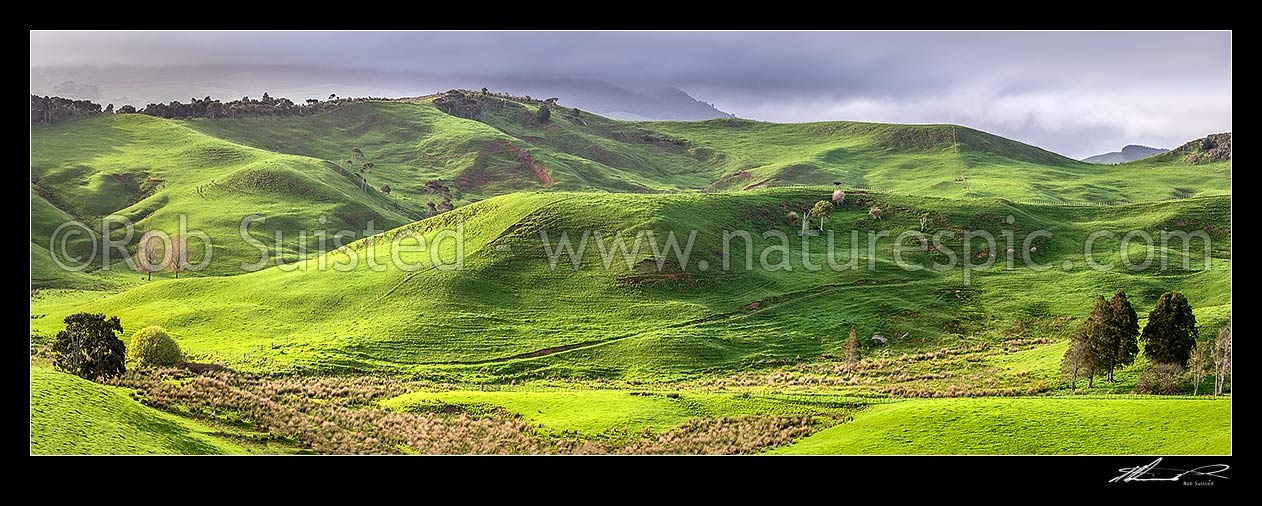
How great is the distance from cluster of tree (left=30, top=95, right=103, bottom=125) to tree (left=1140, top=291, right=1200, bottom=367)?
183 metres

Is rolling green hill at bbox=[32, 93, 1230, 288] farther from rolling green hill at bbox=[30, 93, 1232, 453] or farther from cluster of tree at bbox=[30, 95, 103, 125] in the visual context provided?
cluster of tree at bbox=[30, 95, 103, 125]

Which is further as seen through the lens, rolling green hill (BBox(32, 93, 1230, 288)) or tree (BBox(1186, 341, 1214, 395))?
rolling green hill (BBox(32, 93, 1230, 288))

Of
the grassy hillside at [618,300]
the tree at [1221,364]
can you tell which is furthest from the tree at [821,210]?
the tree at [1221,364]

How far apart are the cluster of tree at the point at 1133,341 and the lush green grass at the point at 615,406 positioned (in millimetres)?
12148

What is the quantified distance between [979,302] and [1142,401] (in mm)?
32733

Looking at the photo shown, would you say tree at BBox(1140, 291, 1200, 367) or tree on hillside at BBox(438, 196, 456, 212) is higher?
tree on hillside at BBox(438, 196, 456, 212)

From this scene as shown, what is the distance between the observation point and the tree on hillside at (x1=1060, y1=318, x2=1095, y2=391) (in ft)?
147

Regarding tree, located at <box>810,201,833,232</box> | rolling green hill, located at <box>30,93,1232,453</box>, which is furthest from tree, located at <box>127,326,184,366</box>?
tree, located at <box>810,201,833,232</box>

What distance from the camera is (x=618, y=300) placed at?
68.5 metres

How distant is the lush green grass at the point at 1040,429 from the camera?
31.4 m

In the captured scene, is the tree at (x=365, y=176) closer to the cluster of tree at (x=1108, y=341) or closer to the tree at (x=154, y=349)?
the tree at (x=154, y=349)
